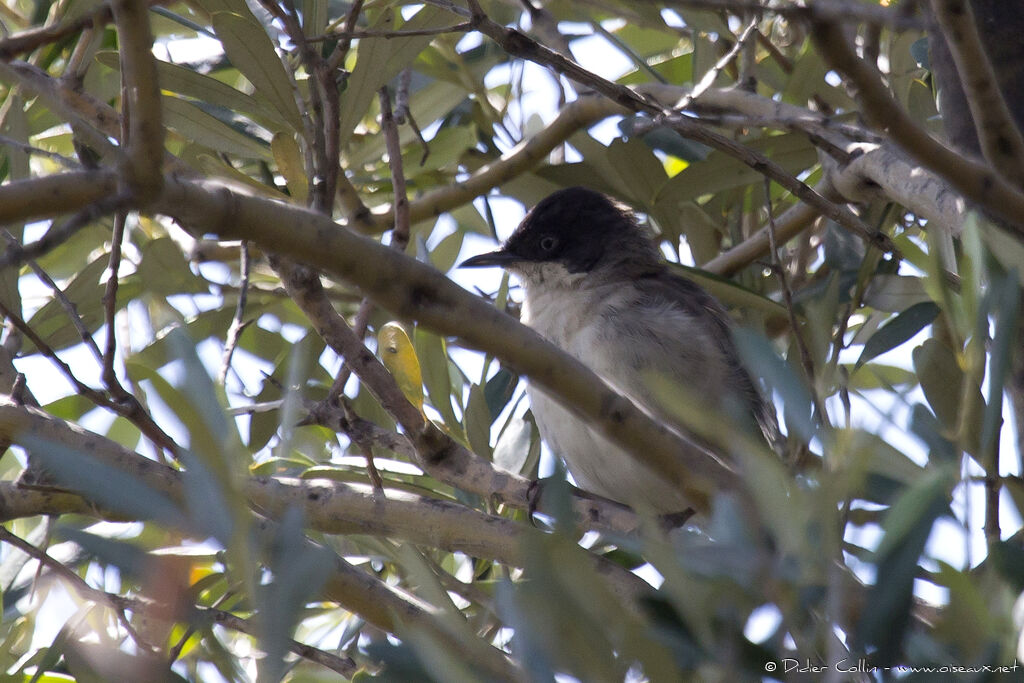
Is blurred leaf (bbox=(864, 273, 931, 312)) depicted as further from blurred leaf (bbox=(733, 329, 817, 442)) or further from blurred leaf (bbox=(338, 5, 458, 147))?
blurred leaf (bbox=(733, 329, 817, 442))

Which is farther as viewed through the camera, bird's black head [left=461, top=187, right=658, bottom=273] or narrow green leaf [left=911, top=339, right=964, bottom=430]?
bird's black head [left=461, top=187, right=658, bottom=273]

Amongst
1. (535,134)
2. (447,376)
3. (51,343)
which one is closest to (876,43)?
(535,134)

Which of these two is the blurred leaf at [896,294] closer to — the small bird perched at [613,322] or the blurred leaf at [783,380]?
the small bird perched at [613,322]

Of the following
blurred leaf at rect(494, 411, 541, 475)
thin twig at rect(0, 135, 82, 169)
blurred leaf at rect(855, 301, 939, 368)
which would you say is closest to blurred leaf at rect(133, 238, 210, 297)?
blurred leaf at rect(494, 411, 541, 475)

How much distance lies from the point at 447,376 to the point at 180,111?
119cm

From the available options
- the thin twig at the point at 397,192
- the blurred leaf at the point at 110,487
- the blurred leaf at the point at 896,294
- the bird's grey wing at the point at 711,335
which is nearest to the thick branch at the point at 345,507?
the thin twig at the point at 397,192

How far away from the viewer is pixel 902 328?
129 inches

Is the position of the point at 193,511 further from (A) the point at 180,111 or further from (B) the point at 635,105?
(A) the point at 180,111

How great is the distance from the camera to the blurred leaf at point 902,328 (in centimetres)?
323

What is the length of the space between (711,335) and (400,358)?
6.67ft

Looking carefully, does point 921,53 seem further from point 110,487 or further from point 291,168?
point 110,487

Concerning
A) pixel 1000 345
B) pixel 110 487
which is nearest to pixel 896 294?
pixel 1000 345

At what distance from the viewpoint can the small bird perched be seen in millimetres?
4051

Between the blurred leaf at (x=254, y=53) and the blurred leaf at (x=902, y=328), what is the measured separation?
182 centimetres
